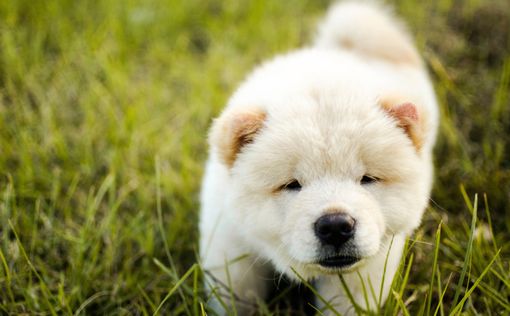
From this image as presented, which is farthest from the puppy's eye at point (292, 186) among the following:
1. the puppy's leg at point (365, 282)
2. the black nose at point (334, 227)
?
the puppy's leg at point (365, 282)

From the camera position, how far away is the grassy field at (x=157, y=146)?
111 inches

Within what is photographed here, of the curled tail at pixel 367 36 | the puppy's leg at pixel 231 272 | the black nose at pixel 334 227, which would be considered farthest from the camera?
the curled tail at pixel 367 36

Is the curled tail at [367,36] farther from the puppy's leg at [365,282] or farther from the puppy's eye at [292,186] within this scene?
the puppy's eye at [292,186]

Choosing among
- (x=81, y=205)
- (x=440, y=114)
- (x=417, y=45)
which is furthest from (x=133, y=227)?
(x=417, y=45)

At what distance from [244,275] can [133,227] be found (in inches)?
36.6

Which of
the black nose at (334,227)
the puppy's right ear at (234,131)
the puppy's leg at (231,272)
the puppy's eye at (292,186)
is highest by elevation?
the puppy's right ear at (234,131)

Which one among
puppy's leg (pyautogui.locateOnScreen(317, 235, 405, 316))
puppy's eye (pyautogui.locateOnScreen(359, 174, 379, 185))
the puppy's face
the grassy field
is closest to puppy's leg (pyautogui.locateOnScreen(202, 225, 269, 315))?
the grassy field

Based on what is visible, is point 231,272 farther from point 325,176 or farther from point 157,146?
→ point 157,146

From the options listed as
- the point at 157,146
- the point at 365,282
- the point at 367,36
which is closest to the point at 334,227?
the point at 365,282

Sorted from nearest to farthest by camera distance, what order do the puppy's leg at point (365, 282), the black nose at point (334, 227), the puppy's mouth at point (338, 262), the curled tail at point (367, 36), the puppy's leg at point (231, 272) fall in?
the black nose at point (334, 227) → the puppy's mouth at point (338, 262) → the puppy's leg at point (365, 282) → the puppy's leg at point (231, 272) → the curled tail at point (367, 36)

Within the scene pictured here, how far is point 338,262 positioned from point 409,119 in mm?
766

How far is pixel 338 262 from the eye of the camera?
7.48 ft

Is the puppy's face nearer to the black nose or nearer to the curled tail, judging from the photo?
the black nose

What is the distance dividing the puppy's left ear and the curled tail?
1.58m
